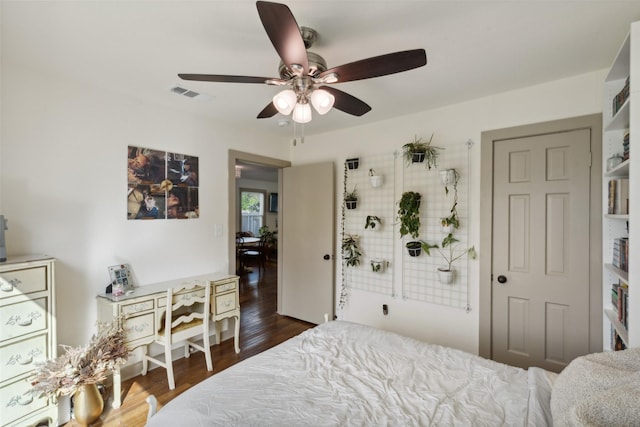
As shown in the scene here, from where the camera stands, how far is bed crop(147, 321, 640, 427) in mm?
1157

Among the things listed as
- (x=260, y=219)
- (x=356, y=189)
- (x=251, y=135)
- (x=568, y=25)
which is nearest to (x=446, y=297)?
(x=356, y=189)

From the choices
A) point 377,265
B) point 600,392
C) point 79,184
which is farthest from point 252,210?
point 600,392

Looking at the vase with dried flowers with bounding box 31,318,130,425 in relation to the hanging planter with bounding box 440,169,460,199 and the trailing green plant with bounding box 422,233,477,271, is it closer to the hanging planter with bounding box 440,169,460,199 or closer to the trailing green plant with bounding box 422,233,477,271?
the trailing green plant with bounding box 422,233,477,271

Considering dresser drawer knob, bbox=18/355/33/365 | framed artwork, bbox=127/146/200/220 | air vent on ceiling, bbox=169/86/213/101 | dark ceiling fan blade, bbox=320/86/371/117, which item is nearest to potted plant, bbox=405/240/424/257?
dark ceiling fan blade, bbox=320/86/371/117

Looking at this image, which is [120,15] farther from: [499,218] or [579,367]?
[499,218]

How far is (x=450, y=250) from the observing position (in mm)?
2803

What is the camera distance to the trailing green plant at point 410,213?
2889mm

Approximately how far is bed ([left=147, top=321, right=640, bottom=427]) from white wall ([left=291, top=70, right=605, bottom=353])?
123 cm

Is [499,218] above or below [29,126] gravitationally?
below

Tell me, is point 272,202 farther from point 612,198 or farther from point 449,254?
point 612,198

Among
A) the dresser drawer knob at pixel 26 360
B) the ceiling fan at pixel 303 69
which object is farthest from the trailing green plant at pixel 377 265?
the dresser drawer knob at pixel 26 360

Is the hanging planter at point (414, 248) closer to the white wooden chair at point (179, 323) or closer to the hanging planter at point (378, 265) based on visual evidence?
the hanging planter at point (378, 265)

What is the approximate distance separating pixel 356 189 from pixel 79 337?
2892mm

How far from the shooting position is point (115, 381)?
2.17m
